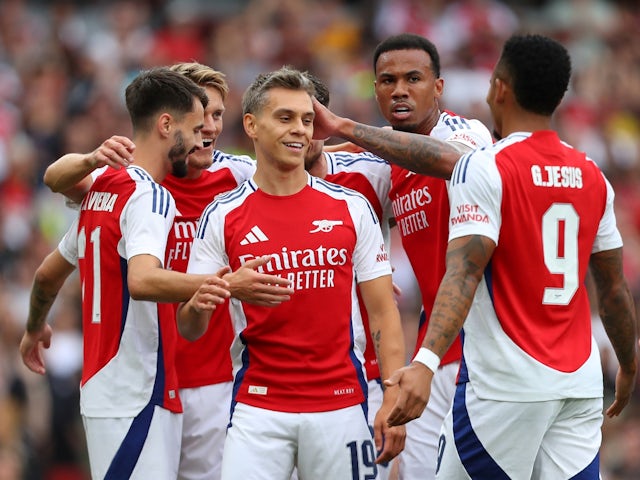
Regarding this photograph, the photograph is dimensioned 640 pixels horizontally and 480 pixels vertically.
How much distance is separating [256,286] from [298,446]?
0.98 meters

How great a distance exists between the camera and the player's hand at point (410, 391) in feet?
19.4

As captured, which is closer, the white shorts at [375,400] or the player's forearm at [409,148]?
the player's forearm at [409,148]

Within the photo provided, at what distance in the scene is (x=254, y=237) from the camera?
686cm

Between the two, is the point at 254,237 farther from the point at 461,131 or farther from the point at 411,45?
the point at 411,45

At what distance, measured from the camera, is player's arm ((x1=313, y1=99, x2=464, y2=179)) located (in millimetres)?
6957

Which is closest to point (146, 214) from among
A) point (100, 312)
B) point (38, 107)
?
point (100, 312)

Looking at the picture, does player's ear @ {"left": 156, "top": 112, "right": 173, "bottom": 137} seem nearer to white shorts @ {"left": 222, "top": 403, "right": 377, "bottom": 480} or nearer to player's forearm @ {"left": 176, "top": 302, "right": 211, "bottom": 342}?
player's forearm @ {"left": 176, "top": 302, "right": 211, "bottom": 342}

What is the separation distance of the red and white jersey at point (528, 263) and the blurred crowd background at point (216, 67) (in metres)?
6.55

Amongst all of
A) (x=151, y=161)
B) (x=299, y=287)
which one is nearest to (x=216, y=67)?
(x=151, y=161)

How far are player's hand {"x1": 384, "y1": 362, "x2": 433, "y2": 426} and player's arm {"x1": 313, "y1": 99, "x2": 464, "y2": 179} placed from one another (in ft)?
4.68

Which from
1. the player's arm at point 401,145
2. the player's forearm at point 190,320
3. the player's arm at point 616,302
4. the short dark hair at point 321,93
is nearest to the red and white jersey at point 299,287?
the player's forearm at point 190,320

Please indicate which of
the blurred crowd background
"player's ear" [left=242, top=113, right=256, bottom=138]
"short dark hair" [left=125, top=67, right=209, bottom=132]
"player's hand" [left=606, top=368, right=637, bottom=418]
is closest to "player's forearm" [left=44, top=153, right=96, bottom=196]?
"short dark hair" [left=125, top=67, right=209, bottom=132]

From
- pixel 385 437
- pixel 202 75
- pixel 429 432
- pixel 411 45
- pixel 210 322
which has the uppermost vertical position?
pixel 411 45

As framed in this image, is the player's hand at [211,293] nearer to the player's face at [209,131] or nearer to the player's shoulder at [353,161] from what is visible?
the player's face at [209,131]
